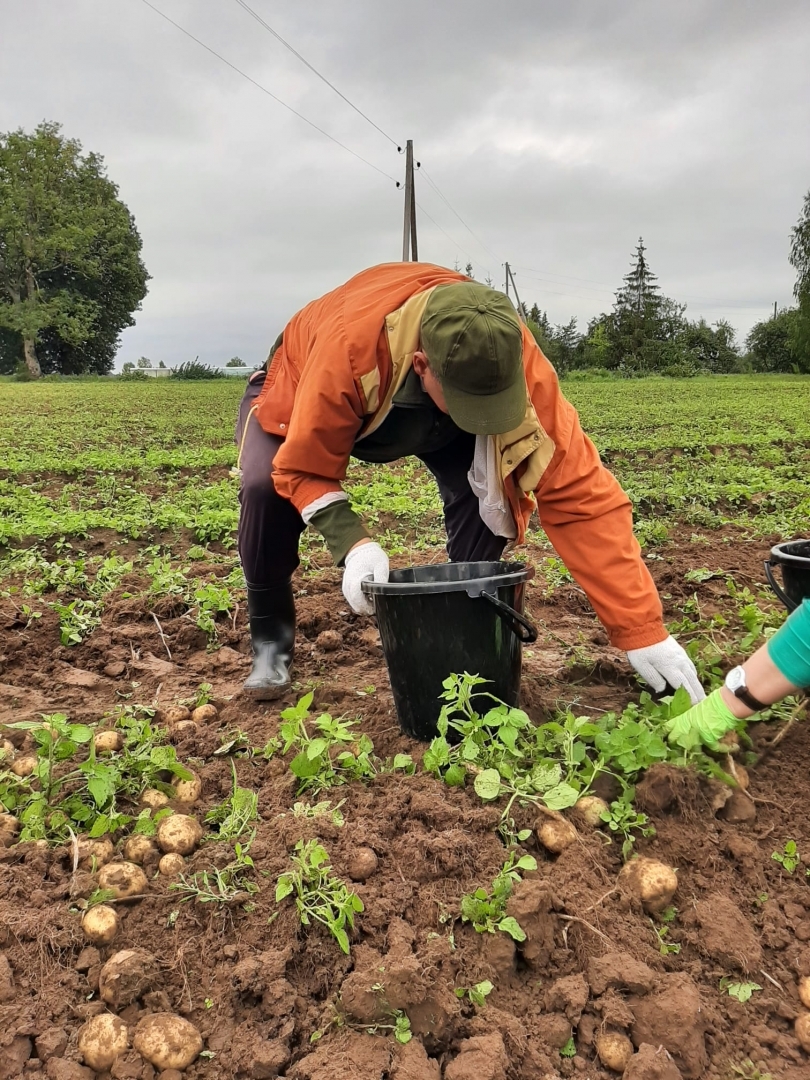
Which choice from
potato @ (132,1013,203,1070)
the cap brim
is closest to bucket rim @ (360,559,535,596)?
the cap brim

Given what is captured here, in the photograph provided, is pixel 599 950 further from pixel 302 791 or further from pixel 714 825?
pixel 302 791

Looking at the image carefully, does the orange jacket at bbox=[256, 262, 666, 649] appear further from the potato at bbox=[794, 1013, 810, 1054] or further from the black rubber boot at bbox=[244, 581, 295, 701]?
the potato at bbox=[794, 1013, 810, 1054]

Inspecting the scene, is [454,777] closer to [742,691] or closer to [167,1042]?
[742,691]

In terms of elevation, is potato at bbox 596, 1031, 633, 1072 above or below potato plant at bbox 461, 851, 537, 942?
below

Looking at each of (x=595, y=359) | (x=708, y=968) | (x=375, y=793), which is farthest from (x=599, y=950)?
(x=595, y=359)

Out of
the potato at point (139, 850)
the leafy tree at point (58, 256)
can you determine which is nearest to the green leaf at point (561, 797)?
the potato at point (139, 850)

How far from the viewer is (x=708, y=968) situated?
1706 mm

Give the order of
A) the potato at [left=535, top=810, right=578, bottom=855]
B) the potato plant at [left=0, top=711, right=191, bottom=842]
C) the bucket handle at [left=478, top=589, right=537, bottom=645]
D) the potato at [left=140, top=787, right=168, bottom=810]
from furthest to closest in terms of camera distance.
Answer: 1. the bucket handle at [left=478, top=589, right=537, bottom=645]
2. the potato at [left=140, top=787, right=168, bottom=810]
3. the potato plant at [left=0, top=711, right=191, bottom=842]
4. the potato at [left=535, top=810, right=578, bottom=855]

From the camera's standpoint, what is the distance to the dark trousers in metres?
2.95

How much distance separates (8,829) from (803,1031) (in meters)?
1.77

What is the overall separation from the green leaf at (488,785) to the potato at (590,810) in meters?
0.19

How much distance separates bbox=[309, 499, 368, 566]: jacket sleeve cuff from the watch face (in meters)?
1.13

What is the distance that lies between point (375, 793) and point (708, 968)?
0.85m

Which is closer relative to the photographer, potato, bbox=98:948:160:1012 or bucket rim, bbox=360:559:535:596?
potato, bbox=98:948:160:1012
